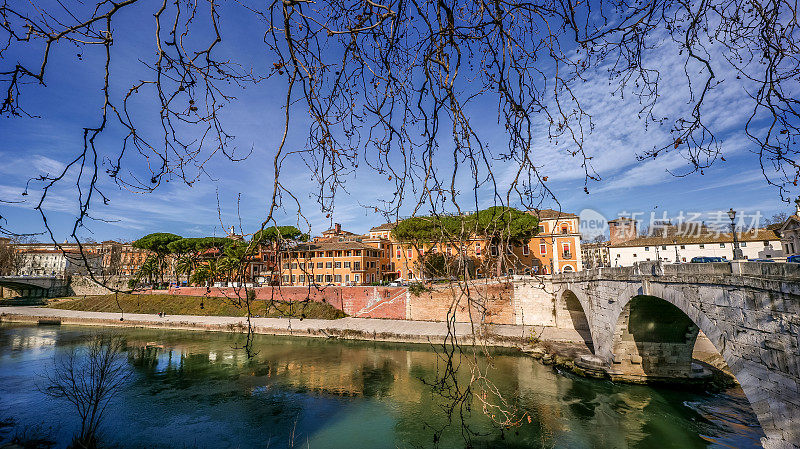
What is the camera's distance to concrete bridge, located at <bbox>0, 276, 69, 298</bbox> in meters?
42.1

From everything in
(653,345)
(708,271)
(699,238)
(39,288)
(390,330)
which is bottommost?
(390,330)

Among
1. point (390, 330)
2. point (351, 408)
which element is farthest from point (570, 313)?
point (351, 408)

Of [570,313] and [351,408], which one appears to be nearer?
[351,408]

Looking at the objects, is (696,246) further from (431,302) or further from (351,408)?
(351,408)

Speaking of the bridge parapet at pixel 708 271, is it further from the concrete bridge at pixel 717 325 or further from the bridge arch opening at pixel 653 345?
the bridge arch opening at pixel 653 345

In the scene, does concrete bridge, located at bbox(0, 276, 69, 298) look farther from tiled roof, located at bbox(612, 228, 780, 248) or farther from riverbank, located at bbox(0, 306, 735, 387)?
tiled roof, located at bbox(612, 228, 780, 248)

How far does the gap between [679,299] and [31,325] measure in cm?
4405

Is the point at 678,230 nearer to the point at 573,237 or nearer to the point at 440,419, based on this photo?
the point at 573,237

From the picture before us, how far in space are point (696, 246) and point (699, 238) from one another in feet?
2.95

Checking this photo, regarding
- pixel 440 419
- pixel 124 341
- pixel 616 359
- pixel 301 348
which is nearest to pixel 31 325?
pixel 124 341

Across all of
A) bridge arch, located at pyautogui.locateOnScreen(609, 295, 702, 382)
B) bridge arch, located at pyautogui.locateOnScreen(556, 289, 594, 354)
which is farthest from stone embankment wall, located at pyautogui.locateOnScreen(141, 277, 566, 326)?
bridge arch, located at pyautogui.locateOnScreen(609, 295, 702, 382)

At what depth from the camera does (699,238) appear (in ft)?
125

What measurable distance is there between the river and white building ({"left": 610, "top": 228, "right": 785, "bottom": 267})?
23406 mm

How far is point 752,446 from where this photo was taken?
920 centimetres
